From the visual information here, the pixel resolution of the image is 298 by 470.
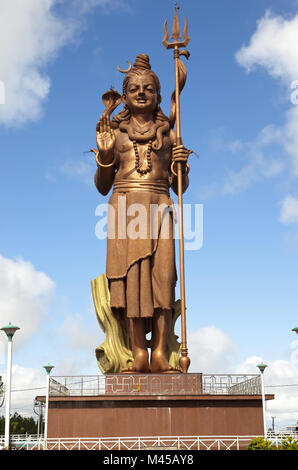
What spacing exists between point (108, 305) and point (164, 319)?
1.18 metres

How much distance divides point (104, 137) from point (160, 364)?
419 cm

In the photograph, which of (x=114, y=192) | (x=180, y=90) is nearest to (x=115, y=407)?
(x=114, y=192)

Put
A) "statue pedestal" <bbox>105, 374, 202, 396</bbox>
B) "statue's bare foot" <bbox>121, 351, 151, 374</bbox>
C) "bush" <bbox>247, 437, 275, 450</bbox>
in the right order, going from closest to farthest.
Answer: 1. "bush" <bbox>247, 437, 275, 450</bbox>
2. "statue pedestal" <bbox>105, 374, 202, 396</bbox>
3. "statue's bare foot" <bbox>121, 351, 151, 374</bbox>

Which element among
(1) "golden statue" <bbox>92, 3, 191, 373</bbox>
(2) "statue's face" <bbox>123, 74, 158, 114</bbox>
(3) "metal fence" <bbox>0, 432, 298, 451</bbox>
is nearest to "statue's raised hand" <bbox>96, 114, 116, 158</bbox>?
(1) "golden statue" <bbox>92, 3, 191, 373</bbox>

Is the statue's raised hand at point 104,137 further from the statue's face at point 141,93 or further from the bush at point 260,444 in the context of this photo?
the bush at point 260,444

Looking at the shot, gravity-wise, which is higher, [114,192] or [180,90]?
[180,90]

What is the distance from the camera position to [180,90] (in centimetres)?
1170

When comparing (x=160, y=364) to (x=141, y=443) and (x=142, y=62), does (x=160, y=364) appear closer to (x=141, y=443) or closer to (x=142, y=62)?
(x=141, y=443)

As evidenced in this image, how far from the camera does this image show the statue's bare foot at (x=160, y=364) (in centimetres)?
1015

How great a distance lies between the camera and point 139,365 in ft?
33.4

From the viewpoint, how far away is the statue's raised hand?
1098cm

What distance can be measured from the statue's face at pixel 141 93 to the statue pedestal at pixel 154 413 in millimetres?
4937

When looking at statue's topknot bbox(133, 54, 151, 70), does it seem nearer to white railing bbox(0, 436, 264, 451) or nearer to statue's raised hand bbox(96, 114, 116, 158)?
statue's raised hand bbox(96, 114, 116, 158)
